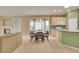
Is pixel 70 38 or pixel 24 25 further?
pixel 70 38

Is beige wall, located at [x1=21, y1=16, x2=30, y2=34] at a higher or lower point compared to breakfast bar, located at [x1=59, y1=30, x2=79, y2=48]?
higher

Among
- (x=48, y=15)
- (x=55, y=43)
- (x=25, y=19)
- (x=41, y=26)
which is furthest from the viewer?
(x=55, y=43)

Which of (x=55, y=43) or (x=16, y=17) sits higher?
(x=16, y=17)

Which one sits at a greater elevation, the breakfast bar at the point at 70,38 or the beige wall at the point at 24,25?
the beige wall at the point at 24,25

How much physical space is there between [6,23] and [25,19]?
612mm

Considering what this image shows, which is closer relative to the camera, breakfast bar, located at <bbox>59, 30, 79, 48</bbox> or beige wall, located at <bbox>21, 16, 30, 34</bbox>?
beige wall, located at <bbox>21, 16, 30, 34</bbox>

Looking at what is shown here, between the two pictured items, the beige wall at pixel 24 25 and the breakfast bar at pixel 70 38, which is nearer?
the beige wall at pixel 24 25

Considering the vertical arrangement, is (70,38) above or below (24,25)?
below
